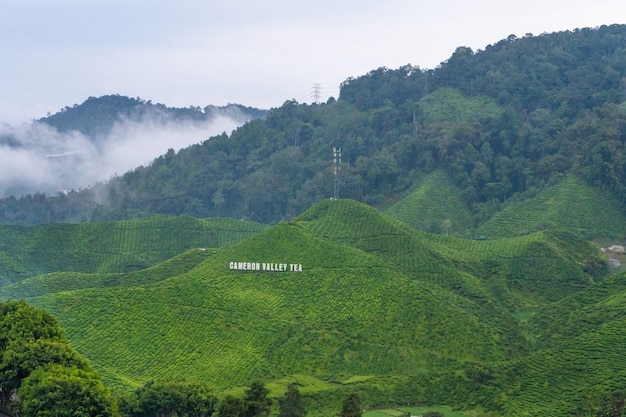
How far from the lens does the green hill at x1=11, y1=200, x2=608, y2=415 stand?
4953cm

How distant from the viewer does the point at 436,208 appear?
88.1 meters

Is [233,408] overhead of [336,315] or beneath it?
beneath

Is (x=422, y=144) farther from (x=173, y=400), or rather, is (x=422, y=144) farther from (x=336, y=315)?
(x=173, y=400)

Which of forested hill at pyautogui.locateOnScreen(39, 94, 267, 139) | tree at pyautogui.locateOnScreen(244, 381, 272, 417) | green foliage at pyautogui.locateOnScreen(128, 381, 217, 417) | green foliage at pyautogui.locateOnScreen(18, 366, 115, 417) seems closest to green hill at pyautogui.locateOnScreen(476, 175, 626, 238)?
green foliage at pyautogui.locateOnScreen(128, 381, 217, 417)

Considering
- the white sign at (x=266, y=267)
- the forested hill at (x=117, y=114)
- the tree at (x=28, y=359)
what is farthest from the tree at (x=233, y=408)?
the forested hill at (x=117, y=114)

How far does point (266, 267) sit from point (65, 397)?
3052cm

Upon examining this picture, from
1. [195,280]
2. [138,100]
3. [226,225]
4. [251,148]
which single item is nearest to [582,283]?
[195,280]

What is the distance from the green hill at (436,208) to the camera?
85.1 metres

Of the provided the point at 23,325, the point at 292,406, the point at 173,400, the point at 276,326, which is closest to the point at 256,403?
the point at 292,406

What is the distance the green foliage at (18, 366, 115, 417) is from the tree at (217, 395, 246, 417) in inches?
253

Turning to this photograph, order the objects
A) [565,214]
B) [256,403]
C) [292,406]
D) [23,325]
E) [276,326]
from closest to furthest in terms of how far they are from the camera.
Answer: [23,325], [256,403], [292,406], [276,326], [565,214]

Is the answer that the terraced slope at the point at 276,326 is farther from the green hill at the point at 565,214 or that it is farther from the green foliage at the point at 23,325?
the green hill at the point at 565,214

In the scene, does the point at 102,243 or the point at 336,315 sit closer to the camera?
the point at 336,315

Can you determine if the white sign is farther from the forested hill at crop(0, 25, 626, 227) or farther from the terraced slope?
the forested hill at crop(0, 25, 626, 227)
